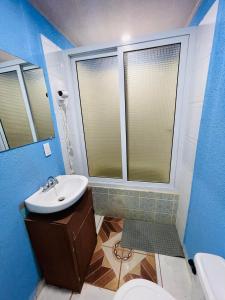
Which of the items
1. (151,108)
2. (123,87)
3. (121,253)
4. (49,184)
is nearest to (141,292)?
(121,253)

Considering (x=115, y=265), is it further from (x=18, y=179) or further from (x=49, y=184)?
(x=18, y=179)

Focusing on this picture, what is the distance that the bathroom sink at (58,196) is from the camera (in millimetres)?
932

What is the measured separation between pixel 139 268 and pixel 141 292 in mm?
593

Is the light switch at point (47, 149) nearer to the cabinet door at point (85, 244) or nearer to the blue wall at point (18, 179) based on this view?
the blue wall at point (18, 179)

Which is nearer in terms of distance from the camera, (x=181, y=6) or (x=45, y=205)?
(x=45, y=205)

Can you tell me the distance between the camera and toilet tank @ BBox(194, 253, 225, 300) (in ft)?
1.59

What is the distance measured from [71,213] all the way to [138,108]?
130cm

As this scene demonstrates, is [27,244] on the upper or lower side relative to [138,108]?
lower

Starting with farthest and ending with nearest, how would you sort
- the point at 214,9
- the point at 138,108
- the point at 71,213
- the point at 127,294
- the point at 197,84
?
1. the point at 138,108
2. the point at 197,84
3. the point at 71,213
4. the point at 214,9
5. the point at 127,294

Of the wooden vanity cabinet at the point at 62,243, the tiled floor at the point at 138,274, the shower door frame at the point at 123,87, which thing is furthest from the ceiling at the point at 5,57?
the tiled floor at the point at 138,274

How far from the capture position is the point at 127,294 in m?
0.77

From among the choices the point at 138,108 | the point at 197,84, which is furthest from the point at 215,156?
the point at 138,108

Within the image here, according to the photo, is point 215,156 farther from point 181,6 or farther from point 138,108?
point 181,6

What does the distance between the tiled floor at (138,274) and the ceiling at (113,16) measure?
249 centimetres
